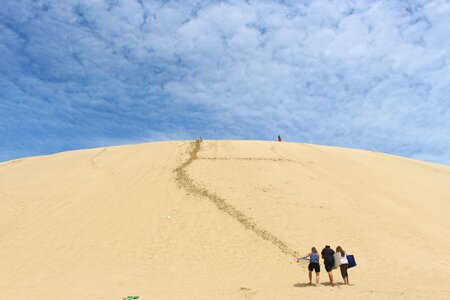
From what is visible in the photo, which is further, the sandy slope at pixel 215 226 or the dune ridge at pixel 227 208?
the dune ridge at pixel 227 208

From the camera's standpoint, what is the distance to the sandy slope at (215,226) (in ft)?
38.4

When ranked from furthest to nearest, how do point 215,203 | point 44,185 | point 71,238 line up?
point 44,185, point 215,203, point 71,238

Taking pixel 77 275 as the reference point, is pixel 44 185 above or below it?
above

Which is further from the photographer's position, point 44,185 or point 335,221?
point 44,185

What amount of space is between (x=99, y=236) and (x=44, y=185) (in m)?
7.45

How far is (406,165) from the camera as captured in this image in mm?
28141

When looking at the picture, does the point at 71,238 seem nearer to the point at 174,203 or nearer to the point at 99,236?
the point at 99,236

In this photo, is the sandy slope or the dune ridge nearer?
the sandy slope

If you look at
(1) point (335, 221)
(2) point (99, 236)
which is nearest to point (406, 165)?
(1) point (335, 221)

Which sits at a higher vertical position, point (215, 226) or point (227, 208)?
point (227, 208)

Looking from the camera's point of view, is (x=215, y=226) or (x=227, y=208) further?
(x=227, y=208)

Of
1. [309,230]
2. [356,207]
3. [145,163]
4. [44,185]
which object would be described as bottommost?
[309,230]

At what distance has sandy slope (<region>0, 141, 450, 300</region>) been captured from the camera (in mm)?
11719

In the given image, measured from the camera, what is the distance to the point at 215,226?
1590 cm
